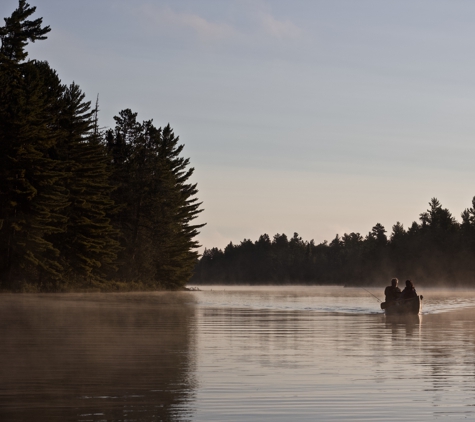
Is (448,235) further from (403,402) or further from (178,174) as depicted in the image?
(403,402)

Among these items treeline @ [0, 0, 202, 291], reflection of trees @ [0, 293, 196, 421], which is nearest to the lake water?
reflection of trees @ [0, 293, 196, 421]

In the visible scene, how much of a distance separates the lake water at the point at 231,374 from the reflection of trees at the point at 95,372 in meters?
0.02

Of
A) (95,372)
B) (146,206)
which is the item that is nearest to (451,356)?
(95,372)

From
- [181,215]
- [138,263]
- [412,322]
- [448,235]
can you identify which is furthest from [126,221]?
[448,235]

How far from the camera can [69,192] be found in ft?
221

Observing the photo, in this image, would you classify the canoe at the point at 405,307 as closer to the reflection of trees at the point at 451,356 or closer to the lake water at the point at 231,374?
the reflection of trees at the point at 451,356

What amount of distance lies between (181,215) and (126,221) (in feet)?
38.9

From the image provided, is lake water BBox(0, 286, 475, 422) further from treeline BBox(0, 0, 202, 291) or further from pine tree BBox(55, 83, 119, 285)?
pine tree BBox(55, 83, 119, 285)

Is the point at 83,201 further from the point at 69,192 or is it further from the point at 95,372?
the point at 95,372

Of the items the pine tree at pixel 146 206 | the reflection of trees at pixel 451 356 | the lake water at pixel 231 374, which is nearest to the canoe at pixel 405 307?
the reflection of trees at pixel 451 356

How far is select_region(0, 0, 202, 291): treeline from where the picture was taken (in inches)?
2372

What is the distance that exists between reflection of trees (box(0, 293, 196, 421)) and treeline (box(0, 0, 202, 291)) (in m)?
36.0

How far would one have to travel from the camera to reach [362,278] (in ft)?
628

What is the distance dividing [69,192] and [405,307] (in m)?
37.3
